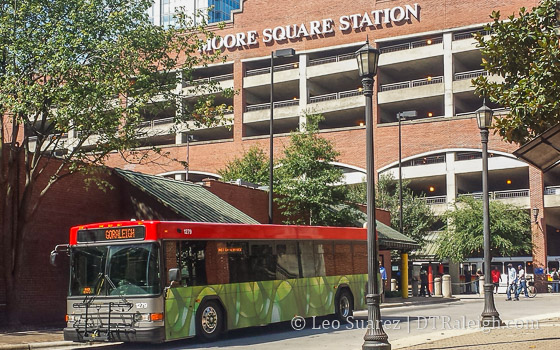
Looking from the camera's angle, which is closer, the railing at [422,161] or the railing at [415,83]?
the railing at [422,161]

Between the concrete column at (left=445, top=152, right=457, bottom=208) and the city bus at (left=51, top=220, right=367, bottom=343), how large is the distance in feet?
136

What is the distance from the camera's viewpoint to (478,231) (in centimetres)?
5244

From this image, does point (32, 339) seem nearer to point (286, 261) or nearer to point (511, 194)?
point (286, 261)

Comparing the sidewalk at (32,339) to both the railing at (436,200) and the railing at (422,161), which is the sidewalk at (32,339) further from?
the railing at (422,161)

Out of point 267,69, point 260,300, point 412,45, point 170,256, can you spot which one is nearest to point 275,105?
point 267,69

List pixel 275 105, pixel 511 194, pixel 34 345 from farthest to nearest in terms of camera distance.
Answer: pixel 275 105 < pixel 511 194 < pixel 34 345

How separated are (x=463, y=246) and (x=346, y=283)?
1247 inches

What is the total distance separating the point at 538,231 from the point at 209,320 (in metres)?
44.3

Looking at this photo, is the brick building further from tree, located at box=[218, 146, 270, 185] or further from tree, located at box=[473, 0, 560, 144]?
tree, located at box=[473, 0, 560, 144]

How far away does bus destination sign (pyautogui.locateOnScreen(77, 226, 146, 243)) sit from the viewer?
16172 millimetres

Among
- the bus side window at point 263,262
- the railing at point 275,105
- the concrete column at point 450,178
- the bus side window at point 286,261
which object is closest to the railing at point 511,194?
the concrete column at point 450,178

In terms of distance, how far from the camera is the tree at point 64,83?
19.4 metres

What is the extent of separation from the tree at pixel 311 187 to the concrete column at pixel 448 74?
97.1 feet

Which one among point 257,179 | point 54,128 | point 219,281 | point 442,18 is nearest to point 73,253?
point 219,281
